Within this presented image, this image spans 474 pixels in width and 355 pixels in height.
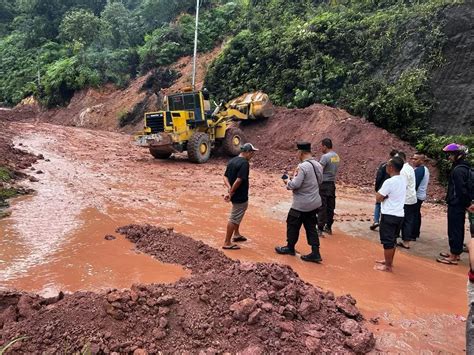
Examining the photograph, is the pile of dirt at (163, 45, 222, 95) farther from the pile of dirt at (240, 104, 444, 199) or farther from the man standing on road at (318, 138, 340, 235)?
the man standing on road at (318, 138, 340, 235)

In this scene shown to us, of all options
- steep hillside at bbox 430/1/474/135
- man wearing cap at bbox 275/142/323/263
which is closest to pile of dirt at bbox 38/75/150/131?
steep hillside at bbox 430/1/474/135

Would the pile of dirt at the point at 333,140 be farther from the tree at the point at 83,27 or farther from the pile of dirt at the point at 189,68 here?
the tree at the point at 83,27

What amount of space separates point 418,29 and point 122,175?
12555mm

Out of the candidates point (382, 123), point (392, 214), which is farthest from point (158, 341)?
point (382, 123)

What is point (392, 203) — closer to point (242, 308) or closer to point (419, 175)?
point (419, 175)

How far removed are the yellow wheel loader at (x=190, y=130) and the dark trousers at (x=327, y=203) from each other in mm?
8423

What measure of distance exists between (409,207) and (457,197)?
0.92 metres

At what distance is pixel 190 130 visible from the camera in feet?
50.7

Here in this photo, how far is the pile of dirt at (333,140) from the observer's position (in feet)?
43.5

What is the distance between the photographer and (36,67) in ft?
118

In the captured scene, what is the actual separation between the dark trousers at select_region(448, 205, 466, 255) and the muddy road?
297 millimetres

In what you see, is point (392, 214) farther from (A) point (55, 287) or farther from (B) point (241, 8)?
(B) point (241, 8)

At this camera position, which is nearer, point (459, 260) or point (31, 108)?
point (459, 260)

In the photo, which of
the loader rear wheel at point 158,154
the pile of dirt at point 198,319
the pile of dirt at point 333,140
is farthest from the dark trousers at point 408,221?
Answer: the loader rear wheel at point 158,154
